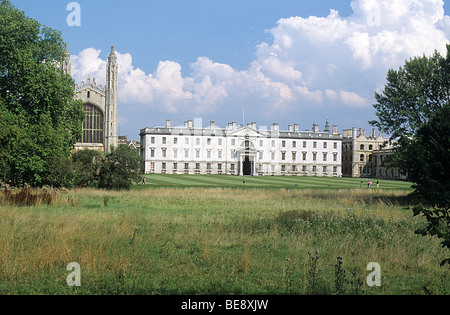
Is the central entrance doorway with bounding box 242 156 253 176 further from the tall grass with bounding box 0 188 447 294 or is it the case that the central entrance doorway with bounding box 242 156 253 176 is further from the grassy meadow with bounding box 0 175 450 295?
the grassy meadow with bounding box 0 175 450 295

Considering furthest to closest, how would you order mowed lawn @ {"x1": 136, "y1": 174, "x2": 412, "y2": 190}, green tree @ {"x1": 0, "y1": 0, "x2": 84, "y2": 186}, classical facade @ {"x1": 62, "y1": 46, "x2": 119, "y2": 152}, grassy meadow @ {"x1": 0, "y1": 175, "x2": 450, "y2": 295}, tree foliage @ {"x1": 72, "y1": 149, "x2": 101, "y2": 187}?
classical facade @ {"x1": 62, "y1": 46, "x2": 119, "y2": 152} < mowed lawn @ {"x1": 136, "y1": 174, "x2": 412, "y2": 190} < tree foliage @ {"x1": 72, "y1": 149, "x2": 101, "y2": 187} < green tree @ {"x1": 0, "y1": 0, "x2": 84, "y2": 186} < grassy meadow @ {"x1": 0, "y1": 175, "x2": 450, "y2": 295}

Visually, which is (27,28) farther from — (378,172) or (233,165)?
(378,172)

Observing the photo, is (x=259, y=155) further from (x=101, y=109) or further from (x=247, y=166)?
(x=101, y=109)

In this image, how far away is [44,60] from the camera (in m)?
31.9

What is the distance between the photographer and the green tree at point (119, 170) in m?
36.6

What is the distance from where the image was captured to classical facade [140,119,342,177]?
3656 inches

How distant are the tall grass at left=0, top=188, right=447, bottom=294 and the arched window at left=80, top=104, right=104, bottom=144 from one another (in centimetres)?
7450

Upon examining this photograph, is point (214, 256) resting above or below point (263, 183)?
above

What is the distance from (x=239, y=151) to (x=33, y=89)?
6910 cm

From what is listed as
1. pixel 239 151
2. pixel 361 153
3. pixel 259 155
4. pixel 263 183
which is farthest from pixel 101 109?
pixel 361 153

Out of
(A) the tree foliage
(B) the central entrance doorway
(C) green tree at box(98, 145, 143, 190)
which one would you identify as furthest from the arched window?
(C) green tree at box(98, 145, 143, 190)

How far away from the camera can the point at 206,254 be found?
10.1 metres
